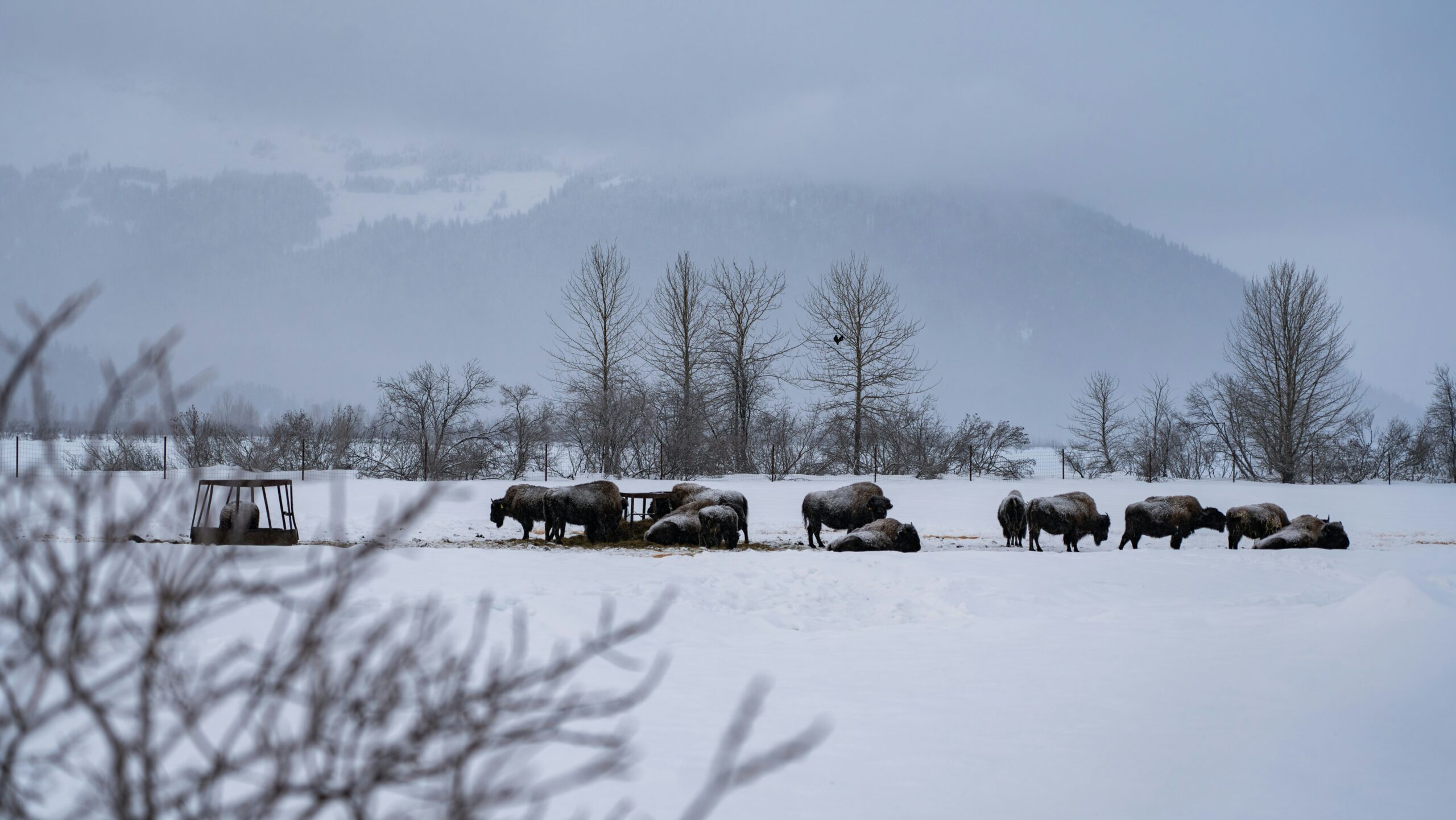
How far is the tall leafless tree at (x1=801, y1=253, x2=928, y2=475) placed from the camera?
1168 inches

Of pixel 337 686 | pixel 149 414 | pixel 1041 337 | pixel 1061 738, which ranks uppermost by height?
pixel 1041 337

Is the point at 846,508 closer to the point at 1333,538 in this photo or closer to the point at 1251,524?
the point at 1251,524

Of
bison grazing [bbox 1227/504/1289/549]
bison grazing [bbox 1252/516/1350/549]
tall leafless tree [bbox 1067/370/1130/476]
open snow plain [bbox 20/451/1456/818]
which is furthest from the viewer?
tall leafless tree [bbox 1067/370/1130/476]

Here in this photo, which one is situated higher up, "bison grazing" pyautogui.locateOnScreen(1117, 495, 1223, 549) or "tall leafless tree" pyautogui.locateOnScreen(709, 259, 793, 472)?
"tall leafless tree" pyautogui.locateOnScreen(709, 259, 793, 472)

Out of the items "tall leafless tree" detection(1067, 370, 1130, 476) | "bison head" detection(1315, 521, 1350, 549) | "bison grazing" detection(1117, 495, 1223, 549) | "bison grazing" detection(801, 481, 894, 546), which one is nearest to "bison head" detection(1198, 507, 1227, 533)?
"bison grazing" detection(1117, 495, 1223, 549)

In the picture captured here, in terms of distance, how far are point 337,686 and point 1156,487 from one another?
23144mm

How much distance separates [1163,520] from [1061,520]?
2078mm

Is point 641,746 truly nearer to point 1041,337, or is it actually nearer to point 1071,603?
point 1071,603

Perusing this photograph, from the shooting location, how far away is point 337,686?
1.57m

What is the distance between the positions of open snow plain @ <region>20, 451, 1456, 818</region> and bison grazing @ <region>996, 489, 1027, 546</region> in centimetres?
228

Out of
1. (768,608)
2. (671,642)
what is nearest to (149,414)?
(671,642)

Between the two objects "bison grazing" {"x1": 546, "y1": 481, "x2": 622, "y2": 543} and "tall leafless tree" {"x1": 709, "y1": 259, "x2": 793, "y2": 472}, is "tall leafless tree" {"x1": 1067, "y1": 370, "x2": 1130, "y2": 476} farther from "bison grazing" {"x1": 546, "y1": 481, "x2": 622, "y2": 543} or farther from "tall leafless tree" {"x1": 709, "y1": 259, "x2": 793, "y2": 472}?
"bison grazing" {"x1": 546, "y1": 481, "x2": 622, "y2": 543}

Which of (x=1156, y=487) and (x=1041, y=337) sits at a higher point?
(x=1041, y=337)

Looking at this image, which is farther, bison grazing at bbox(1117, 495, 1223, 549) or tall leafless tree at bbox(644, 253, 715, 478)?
tall leafless tree at bbox(644, 253, 715, 478)
